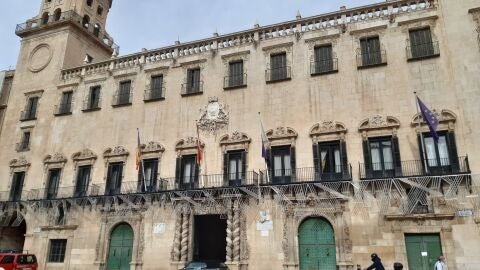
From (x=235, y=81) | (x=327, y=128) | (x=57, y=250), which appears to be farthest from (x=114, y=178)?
(x=327, y=128)

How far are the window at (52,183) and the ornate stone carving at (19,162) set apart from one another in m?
2.29

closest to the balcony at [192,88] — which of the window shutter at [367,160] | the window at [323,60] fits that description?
the window at [323,60]

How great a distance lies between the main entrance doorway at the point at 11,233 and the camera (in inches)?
1130

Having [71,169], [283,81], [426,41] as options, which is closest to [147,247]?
[71,169]

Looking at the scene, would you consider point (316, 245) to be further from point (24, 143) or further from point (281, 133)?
point (24, 143)

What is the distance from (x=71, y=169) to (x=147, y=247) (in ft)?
28.5

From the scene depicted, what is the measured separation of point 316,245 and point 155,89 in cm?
1498

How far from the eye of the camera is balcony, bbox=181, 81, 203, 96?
2598 centimetres

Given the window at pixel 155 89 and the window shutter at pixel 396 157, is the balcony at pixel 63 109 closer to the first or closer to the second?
the window at pixel 155 89

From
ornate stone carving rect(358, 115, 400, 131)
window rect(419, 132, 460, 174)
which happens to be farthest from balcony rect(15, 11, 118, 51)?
window rect(419, 132, 460, 174)

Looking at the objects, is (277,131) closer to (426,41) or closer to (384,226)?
(384,226)

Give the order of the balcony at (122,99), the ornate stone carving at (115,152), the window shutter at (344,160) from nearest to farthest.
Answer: the window shutter at (344,160), the ornate stone carving at (115,152), the balcony at (122,99)

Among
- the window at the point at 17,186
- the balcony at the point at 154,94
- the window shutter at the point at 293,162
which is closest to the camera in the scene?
the window shutter at the point at 293,162

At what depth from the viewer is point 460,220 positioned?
18.3m
